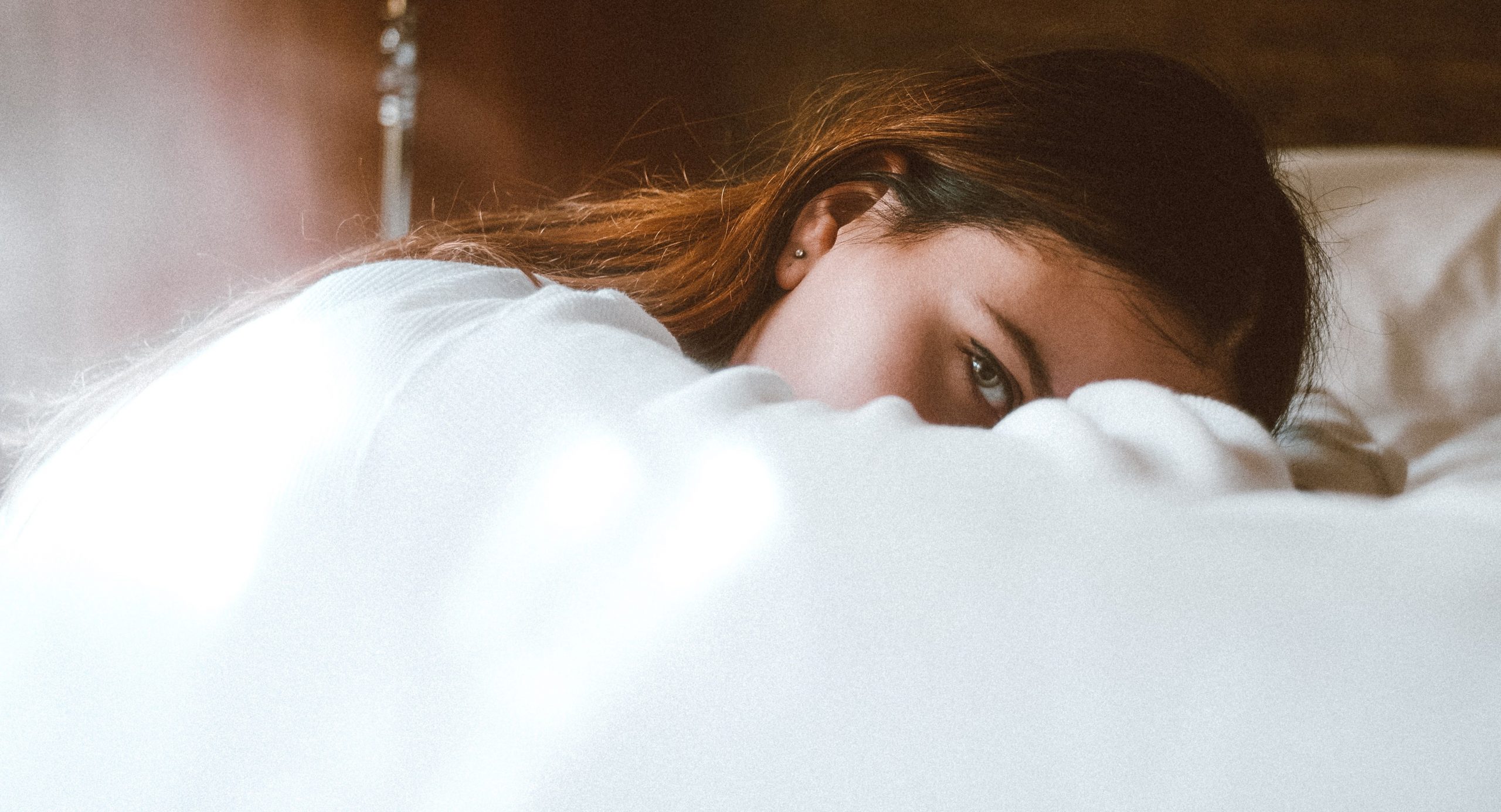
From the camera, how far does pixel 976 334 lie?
52cm

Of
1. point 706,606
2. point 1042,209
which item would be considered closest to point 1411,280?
point 1042,209

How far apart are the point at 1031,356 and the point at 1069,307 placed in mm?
35

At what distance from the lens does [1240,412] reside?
33 cm

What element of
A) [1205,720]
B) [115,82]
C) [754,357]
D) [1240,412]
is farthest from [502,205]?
[1205,720]

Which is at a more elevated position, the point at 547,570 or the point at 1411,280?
the point at 547,570

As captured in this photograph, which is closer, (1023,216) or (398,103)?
(1023,216)

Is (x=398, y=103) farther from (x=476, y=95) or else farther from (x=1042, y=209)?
(x=1042, y=209)

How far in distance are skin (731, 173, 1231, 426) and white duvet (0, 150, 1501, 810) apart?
0.57 feet

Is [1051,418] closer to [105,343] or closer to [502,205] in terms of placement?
[105,343]

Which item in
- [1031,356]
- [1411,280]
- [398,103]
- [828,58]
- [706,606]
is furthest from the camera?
[828,58]

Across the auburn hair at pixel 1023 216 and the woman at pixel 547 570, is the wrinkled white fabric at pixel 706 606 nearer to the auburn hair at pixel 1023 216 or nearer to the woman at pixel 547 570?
the woman at pixel 547 570

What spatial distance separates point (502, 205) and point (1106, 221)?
1001mm

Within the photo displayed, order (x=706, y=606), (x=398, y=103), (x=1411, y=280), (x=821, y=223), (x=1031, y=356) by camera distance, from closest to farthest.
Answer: (x=706, y=606)
(x=1031, y=356)
(x=821, y=223)
(x=1411, y=280)
(x=398, y=103)

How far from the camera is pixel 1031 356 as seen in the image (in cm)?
52
